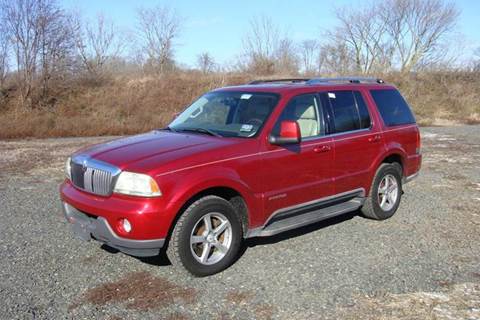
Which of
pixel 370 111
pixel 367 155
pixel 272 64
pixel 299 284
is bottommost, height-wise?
pixel 299 284

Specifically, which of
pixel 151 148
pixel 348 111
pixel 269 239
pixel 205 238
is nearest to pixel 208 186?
pixel 205 238

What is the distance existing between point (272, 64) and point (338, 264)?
32076 millimetres

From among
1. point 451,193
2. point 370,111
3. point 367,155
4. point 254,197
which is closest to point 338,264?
point 254,197

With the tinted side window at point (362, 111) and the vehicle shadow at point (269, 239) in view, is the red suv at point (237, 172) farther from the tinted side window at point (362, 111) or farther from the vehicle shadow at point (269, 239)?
the vehicle shadow at point (269, 239)

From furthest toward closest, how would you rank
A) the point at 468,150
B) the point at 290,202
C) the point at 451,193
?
the point at 468,150, the point at 451,193, the point at 290,202

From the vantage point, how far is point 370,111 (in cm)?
578

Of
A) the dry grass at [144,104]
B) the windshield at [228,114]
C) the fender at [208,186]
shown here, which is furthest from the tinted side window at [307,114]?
the dry grass at [144,104]

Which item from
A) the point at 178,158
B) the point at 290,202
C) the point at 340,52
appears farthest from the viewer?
the point at 340,52

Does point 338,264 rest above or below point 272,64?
below

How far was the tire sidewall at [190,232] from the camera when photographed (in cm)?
397

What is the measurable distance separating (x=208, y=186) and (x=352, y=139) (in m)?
2.19

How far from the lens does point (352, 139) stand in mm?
5367

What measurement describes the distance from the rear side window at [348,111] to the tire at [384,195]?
2.32 ft

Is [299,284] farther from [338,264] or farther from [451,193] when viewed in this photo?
[451,193]
